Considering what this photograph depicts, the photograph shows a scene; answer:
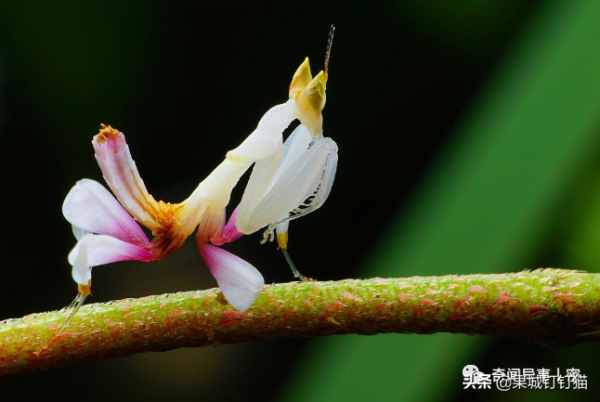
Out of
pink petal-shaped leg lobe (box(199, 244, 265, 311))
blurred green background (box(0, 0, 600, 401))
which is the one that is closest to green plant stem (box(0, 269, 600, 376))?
pink petal-shaped leg lobe (box(199, 244, 265, 311))

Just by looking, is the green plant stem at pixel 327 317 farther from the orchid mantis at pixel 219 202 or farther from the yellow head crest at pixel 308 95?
the yellow head crest at pixel 308 95

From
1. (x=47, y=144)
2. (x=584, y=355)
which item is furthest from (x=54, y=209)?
(x=584, y=355)

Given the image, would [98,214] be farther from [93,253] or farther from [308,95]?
[308,95]

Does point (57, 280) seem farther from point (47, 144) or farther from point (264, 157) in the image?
point (264, 157)

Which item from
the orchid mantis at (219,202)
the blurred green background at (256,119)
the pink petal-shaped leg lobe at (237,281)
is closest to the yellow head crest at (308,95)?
the orchid mantis at (219,202)

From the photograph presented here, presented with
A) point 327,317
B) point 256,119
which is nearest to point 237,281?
point 327,317

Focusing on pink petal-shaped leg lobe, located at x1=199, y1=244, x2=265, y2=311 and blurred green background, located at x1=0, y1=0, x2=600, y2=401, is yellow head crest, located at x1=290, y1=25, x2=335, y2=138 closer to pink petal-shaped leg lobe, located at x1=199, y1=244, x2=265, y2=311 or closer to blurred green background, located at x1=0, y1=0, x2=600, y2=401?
pink petal-shaped leg lobe, located at x1=199, y1=244, x2=265, y2=311
